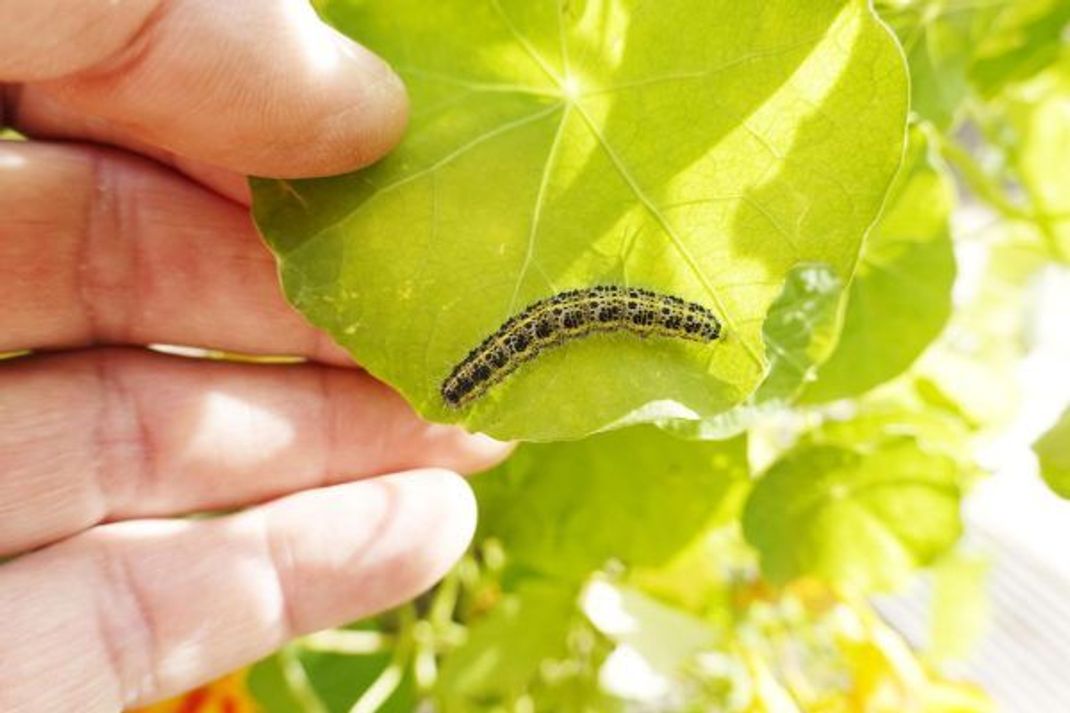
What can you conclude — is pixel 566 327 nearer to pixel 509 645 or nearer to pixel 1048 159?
pixel 509 645

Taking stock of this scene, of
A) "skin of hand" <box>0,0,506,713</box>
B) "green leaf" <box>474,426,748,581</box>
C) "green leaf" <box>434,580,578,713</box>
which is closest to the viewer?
"skin of hand" <box>0,0,506,713</box>

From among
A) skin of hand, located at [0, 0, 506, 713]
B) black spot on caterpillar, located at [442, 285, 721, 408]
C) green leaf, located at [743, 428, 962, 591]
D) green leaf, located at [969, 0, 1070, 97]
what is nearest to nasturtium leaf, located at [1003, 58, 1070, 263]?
green leaf, located at [969, 0, 1070, 97]

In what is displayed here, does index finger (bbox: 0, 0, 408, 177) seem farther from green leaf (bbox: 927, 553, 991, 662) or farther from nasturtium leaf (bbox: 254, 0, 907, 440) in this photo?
green leaf (bbox: 927, 553, 991, 662)

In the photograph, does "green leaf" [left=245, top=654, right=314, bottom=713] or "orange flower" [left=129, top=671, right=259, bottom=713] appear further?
"green leaf" [left=245, top=654, right=314, bottom=713]

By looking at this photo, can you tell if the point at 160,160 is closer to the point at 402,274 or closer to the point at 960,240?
the point at 402,274

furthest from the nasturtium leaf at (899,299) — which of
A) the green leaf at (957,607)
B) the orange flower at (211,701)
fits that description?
the orange flower at (211,701)

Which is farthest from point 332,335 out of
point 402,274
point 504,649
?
point 504,649
